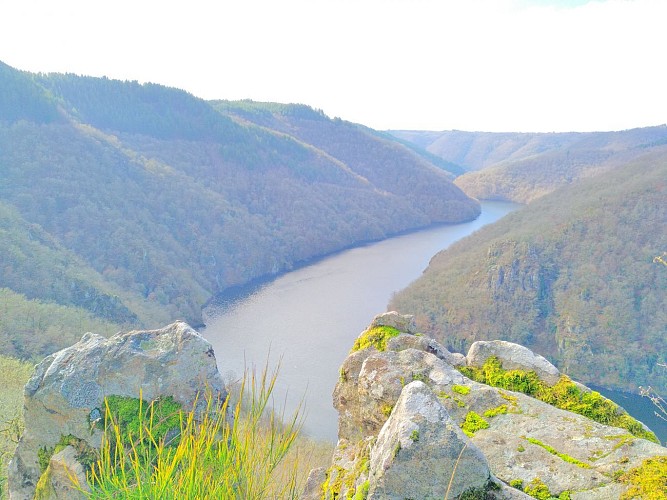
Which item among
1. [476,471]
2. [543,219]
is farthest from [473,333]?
[476,471]

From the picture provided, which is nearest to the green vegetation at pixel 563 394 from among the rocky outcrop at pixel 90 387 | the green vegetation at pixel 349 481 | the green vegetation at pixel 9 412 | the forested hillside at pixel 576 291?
the green vegetation at pixel 349 481

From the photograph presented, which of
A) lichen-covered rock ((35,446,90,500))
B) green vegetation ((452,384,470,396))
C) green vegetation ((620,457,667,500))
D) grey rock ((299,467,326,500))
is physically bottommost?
lichen-covered rock ((35,446,90,500))

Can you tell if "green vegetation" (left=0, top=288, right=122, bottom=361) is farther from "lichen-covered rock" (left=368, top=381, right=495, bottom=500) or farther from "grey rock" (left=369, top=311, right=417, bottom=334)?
"lichen-covered rock" (left=368, top=381, right=495, bottom=500)

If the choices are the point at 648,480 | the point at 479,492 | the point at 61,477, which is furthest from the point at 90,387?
the point at 648,480

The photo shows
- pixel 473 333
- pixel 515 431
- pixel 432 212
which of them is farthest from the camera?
pixel 432 212

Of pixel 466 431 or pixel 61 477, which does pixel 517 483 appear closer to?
pixel 466 431

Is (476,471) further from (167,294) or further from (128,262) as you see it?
(128,262)

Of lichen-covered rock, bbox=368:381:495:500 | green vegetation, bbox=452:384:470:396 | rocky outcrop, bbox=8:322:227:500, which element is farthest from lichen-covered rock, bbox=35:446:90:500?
lichen-covered rock, bbox=368:381:495:500

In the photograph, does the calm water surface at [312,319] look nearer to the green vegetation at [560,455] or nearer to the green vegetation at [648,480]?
the green vegetation at [560,455]
